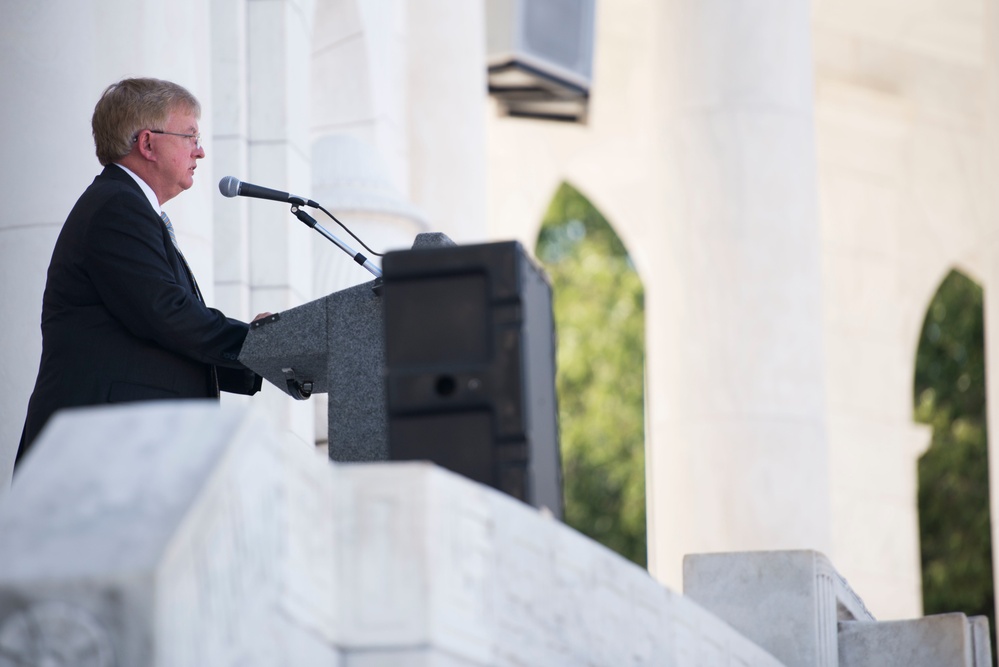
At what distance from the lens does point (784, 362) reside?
13.7 metres

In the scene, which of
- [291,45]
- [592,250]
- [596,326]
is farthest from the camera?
[592,250]

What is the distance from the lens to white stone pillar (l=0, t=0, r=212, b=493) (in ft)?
24.0

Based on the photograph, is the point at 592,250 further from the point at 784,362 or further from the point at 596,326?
the point at 784,362

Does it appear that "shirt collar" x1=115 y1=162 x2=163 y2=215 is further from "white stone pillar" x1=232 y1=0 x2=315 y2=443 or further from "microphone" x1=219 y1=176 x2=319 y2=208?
"white stone pillar" x1=232 y1=0 x2=315 y2=443

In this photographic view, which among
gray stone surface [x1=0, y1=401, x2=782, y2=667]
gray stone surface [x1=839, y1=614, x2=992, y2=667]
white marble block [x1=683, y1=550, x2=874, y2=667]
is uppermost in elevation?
gray stone surface [x1=0, y1=401, x2=782, y2=667]

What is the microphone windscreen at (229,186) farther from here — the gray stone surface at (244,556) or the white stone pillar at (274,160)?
the white stone pillar at (274,160)

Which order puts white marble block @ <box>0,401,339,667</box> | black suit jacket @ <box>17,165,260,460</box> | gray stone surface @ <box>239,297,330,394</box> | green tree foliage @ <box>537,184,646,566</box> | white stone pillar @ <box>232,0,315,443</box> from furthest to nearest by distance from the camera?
green tree foliage @ <box>537,184,646,566</box> → white stone pillar @ <box>232,0,315,443</box> → gray stone surface @ <box>239,297,330,394</box> → black suit jacket @ <box>17,165,260,460</box> → white marble block @ <box>0,401,339,667</box>

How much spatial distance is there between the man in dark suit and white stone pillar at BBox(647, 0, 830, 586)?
795 cm

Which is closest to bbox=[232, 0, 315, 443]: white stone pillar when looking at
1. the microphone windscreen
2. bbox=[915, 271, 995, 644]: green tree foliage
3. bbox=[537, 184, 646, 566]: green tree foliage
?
the microphone windscreen

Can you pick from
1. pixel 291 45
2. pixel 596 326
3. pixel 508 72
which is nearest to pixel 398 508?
pixel 291 45

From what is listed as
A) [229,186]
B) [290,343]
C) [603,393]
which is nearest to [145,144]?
[229,186]

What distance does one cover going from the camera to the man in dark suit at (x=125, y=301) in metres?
5.59

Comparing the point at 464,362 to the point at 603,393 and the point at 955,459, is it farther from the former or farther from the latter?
the point at 603,393

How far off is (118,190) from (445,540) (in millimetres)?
2167
